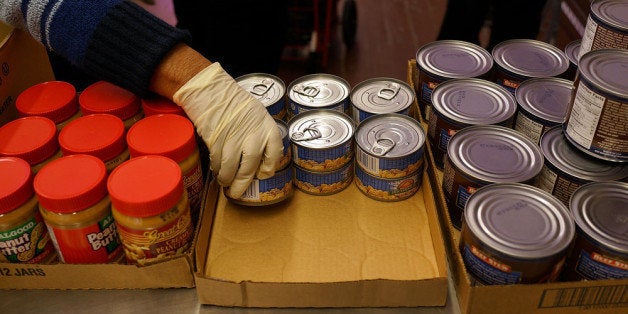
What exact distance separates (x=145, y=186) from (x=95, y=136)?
0.23 meters

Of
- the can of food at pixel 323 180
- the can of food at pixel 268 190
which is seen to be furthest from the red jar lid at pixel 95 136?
the can of food at pixel 323 180

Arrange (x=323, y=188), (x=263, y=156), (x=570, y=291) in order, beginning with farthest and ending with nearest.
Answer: (x=323, y=188), (x=263, y=156), (x=570, y=291)

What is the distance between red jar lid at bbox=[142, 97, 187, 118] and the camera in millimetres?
1242

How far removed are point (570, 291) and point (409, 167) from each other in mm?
418

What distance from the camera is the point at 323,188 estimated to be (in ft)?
4.34

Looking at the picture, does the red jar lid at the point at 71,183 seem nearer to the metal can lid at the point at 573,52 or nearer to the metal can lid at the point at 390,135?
the metal can lid at the point at 390,135

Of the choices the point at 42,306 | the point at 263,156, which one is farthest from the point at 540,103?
the point at 42,306

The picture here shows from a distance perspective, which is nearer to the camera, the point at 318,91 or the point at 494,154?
the point at 494,154

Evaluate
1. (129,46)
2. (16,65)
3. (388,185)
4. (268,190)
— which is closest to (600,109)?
(388,185)

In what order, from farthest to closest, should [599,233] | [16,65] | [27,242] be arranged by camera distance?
[16,65] < [27,242] < [599,233]

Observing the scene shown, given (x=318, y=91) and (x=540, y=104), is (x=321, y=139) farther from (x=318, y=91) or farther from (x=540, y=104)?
(x=540, y=104)

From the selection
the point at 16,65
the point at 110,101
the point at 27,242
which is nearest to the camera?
the point at 27,242

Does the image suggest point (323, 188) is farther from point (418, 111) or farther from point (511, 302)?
point (511, 302)

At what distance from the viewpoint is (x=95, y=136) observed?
1.16m
